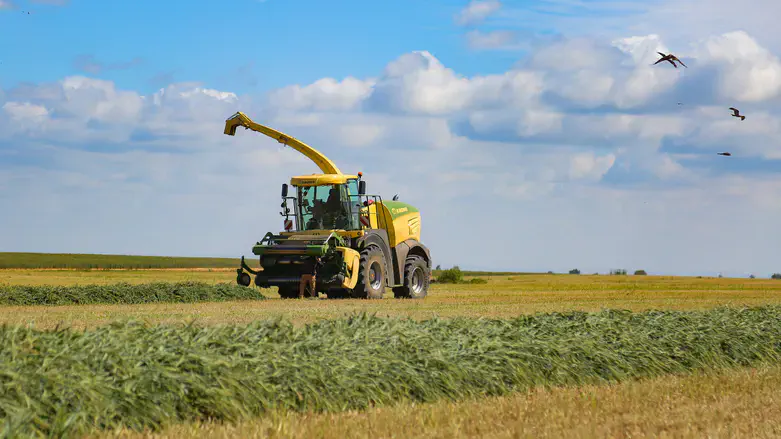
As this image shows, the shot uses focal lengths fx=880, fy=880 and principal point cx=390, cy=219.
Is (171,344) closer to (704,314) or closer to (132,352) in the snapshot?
(132,352)

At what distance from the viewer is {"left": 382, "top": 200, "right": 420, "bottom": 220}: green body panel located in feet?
81.9

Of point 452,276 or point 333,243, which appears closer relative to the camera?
point 333,243

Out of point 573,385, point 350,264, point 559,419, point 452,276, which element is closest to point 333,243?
point 350,264

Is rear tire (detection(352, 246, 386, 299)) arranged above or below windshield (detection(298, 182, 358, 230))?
below

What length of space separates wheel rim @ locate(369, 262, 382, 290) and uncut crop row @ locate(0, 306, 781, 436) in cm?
1315

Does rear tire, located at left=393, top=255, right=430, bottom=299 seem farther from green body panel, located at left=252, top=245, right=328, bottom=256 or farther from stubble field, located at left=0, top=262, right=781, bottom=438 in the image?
stubble field, located at left=0, top=262, right=781, bottom=438

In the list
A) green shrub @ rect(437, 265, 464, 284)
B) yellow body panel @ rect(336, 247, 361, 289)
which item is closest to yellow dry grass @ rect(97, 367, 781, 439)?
yellow body panel @ rect(336, 247, 361, 289)

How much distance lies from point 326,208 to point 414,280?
413cm

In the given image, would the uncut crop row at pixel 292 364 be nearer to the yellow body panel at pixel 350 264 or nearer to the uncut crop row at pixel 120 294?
the yellow body panel at pixel 350 264

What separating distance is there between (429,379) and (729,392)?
3070mm

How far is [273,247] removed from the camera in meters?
22.3

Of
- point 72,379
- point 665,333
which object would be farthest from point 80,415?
point 665,333

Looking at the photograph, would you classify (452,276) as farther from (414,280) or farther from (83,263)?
(83,263)

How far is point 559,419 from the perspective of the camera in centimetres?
700
